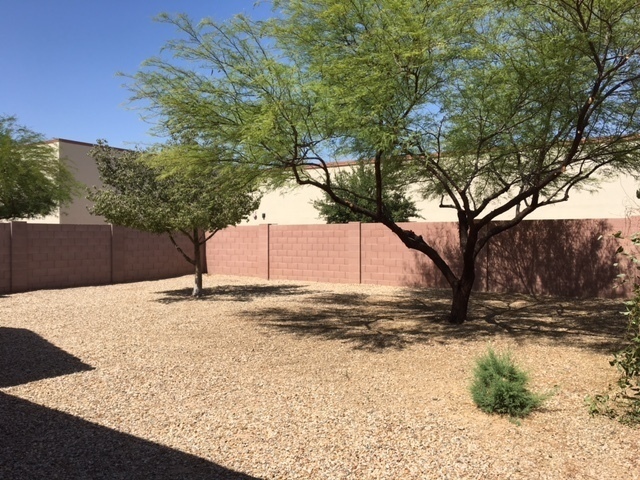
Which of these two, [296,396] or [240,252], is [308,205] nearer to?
[240,252]

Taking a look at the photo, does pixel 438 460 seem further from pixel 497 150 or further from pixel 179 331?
pixel 497 150

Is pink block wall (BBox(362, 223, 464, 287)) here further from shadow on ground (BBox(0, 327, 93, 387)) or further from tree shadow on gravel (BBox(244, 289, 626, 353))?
shadow on ground (BBox(0, 327, 93, 387))

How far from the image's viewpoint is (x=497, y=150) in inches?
425

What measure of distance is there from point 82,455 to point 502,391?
3.81 meters

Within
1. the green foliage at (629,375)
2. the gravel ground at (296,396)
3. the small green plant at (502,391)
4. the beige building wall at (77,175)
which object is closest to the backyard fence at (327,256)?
the gravel ground at (296,396)

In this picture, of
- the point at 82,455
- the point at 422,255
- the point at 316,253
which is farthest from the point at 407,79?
the point at 316,253

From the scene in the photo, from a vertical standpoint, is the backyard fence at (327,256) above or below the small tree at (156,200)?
below

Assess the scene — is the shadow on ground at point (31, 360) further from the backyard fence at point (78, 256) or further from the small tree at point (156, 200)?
the backyard fence at point (78, 256)

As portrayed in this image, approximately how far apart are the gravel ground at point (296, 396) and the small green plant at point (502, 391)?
0.16m

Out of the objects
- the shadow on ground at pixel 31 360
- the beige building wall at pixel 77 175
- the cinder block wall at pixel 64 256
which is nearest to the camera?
the shadow on ground at pixel 31 360

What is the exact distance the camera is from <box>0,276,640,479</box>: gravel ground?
4352 mm

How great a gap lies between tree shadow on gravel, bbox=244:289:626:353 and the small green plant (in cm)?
276

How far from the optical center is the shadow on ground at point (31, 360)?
6910 mm

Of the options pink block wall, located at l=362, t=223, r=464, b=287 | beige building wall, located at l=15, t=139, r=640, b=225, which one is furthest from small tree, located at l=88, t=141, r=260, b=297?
pink block wall, located at l=362, t=223, r=464, b=287
